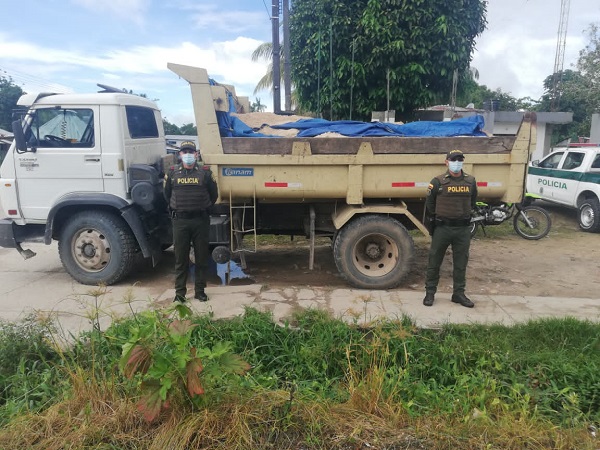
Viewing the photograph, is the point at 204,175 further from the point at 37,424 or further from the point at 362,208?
the point at 37,424

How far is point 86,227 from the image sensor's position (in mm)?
5336

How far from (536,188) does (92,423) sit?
37.1 feet

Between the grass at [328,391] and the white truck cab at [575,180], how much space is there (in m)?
6.44

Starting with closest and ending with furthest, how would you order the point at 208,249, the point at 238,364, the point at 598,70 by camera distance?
the point at 238,364 < the point at 208,249 < the point at 598,70

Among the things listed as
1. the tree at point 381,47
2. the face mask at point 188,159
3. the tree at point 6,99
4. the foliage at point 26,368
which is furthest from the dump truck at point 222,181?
the tree at point 6,99

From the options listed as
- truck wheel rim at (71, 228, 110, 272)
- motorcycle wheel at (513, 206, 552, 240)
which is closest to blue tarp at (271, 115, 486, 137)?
truck wheel rim at (71, 228, 110, 272)

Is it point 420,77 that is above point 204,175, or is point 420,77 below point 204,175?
above

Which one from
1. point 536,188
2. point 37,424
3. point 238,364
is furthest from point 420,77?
point 37,424

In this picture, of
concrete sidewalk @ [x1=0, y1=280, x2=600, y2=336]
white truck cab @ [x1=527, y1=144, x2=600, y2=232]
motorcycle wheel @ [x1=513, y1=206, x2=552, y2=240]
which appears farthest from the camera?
white truck cab @ [x1=527, y1=144, x2=600, y2=232]

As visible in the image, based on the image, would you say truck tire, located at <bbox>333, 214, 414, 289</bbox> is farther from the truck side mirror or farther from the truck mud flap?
the truck side mirror

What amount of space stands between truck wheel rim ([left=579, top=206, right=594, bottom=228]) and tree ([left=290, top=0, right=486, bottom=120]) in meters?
4.10

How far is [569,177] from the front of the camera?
32.3 feet

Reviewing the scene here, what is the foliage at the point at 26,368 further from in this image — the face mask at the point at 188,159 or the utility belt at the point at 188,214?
the face mask at the point at 188,159

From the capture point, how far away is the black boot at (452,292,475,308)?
4703 mm
